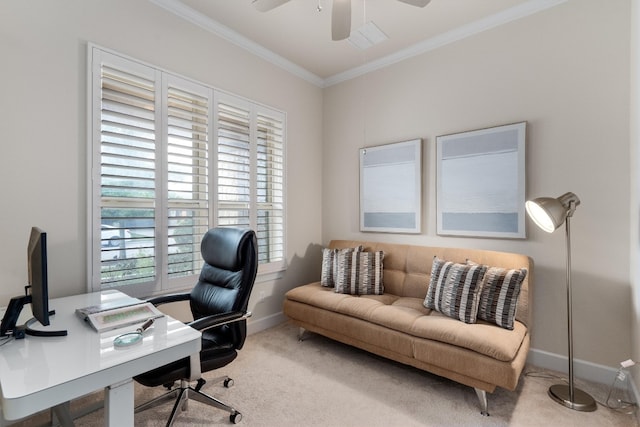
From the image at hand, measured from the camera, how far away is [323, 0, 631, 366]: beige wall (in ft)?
7.22

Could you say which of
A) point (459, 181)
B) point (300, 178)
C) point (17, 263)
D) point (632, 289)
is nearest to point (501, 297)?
point (632, 289)

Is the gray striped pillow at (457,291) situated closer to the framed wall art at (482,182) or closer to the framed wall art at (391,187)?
the framed wall art at (482,182)

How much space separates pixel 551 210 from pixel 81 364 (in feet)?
8.25

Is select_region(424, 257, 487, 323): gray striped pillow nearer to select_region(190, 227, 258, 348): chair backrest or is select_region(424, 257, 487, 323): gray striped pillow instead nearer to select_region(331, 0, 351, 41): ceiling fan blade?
select_region(190, 227, 258, 348): chair backrest

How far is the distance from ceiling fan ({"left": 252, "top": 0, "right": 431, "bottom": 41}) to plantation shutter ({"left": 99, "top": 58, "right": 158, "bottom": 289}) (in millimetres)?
→ 1098

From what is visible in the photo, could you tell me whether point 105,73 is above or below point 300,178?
above

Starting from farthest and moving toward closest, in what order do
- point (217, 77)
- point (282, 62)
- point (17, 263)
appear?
point (282, 62), point (217, 77), point (17, 263)

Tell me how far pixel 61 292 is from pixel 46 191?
26.3 inches

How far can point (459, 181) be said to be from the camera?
287 centimetres

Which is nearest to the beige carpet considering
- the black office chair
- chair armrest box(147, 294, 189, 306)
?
the black office chair

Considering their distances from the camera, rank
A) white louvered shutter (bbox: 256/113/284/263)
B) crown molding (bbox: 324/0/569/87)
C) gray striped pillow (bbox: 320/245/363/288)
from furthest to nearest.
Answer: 1. white louvered shutter (bbox: 256/113/284/263)
2. gray striped pillow (bbox: 320/245/363/288)
3. crown molding (bbox: 324/0/569/87)

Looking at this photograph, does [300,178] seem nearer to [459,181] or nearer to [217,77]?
[217,77]

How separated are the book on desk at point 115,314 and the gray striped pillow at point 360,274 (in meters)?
1.76

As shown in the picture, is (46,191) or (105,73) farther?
(105,73)
